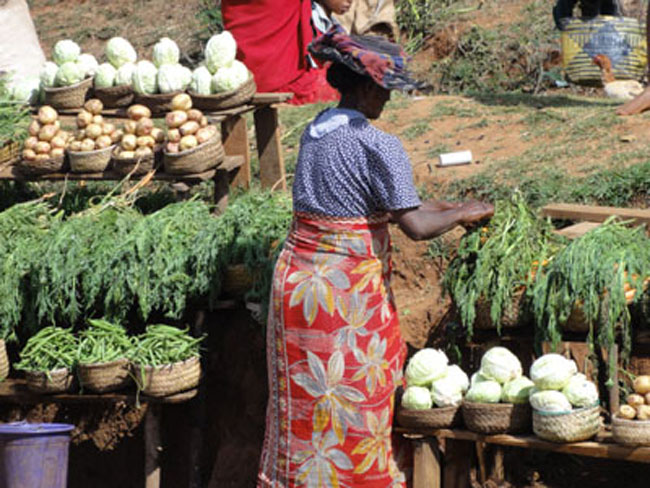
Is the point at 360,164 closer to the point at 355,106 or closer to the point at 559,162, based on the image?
the point at 355,106

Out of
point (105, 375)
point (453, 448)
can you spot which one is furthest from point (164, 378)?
point (453, 448)

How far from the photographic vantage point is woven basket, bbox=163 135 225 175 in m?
6.37

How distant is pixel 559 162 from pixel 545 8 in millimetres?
6317

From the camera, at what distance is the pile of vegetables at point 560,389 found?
458 cm

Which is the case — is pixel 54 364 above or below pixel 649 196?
below

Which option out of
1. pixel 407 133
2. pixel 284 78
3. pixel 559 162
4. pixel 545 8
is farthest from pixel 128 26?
pixel 559 162

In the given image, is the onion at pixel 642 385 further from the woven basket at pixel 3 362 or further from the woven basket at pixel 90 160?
the woven basket at pixel 90 160

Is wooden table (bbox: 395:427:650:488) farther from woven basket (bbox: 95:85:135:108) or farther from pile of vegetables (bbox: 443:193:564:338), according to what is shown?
woven basket (bbox: 95:85:135:108)

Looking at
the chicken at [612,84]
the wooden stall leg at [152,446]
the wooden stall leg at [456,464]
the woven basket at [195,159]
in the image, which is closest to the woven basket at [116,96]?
the woven basket at [195,159]

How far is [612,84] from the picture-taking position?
32.3 feet

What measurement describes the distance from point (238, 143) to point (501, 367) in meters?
2.84

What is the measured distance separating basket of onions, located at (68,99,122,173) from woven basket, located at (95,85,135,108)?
116 millimetres

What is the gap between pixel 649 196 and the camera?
650 cm

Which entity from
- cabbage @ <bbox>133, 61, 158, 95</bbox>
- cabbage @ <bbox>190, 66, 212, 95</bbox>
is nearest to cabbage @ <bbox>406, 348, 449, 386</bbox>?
cabbage @ <bbox>190, 66, 212, 95</bbox>
